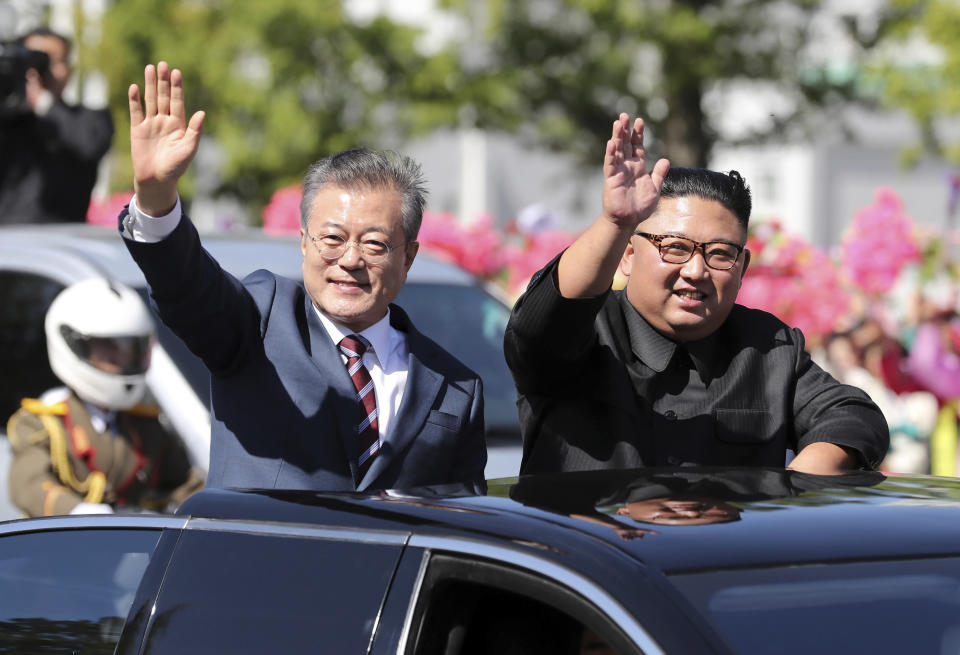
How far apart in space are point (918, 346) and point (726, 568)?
6.62 m

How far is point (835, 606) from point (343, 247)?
158cm

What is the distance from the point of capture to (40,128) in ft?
28.9

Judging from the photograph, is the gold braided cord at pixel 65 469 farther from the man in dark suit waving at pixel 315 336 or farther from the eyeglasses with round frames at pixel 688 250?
the eyeglasses with round frames at pixel 688 250

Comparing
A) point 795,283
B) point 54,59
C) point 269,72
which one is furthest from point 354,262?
point 269,72

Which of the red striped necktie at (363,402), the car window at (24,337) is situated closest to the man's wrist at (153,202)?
the red striped necktie at (363,402)

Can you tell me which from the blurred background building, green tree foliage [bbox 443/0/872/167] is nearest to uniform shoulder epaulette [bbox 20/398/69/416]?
the blurred background building

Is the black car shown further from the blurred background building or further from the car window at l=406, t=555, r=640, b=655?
the blurred background building

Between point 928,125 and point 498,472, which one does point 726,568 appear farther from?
point 928,125

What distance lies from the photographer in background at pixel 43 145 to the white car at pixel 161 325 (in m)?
1.92

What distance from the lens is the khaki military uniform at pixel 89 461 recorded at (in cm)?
542

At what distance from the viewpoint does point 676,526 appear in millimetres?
2533

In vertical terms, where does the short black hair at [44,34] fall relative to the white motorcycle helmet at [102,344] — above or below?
above

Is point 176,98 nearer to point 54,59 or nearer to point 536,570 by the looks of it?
point 536,570

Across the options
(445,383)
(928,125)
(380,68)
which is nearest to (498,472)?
(445,383)
